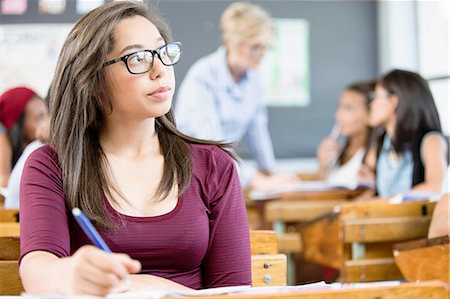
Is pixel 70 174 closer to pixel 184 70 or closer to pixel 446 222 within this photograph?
pixel 446 222

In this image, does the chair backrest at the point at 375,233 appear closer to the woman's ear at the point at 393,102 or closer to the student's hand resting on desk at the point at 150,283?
the woman's ear at the point at 393,102

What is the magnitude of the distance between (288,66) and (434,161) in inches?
119

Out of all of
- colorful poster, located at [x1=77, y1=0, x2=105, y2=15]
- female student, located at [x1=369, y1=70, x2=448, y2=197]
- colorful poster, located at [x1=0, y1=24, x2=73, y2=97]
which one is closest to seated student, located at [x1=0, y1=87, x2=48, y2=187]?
female student, located at [x1=369, y1=70, x2=448, y2=197]

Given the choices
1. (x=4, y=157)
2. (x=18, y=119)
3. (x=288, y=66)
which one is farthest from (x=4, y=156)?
(x=288, y=66)

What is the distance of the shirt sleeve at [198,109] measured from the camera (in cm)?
436

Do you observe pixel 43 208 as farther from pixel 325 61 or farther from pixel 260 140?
pixel 325 61

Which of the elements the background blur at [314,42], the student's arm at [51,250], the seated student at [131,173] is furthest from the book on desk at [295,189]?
the student's arm at [51,250]

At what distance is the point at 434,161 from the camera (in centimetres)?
391

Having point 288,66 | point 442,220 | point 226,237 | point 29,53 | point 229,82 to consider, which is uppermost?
point 29,53

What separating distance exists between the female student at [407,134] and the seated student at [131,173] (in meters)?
2.35

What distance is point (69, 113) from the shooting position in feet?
5.98

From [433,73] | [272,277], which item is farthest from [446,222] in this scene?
[433,73]

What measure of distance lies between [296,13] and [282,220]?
2.83 metres

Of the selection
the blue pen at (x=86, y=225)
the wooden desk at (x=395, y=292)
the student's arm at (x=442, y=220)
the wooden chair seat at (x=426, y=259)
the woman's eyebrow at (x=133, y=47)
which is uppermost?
the woman's eyebrow at (x=133, y=47)
